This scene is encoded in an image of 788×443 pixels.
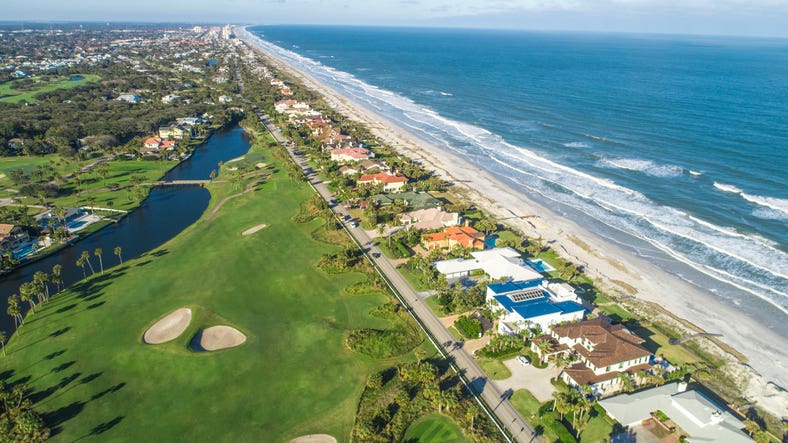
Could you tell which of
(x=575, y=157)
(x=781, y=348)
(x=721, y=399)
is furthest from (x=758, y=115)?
(x=721, y=399)

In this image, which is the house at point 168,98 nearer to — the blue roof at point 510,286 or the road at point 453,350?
the road at point 453,350

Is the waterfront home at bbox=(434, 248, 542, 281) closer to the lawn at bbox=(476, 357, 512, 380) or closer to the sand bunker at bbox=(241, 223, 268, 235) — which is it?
the lawn at bbox=(476, 357, 512, 380)

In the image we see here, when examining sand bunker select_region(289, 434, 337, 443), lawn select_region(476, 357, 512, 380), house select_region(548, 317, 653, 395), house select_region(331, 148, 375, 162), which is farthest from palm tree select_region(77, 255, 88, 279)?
house select_region(548, 317, 653, 395)

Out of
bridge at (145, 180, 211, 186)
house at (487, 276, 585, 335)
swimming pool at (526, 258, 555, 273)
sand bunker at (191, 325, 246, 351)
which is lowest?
sand bunker at (191, 325, 246, 351)

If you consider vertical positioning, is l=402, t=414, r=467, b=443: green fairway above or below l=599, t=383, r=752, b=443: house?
below

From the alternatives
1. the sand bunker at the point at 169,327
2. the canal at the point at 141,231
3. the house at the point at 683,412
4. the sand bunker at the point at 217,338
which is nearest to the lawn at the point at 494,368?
the house at the point at 683,412

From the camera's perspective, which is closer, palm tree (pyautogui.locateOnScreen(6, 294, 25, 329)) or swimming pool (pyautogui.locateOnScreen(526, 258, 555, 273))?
palm tree (pyautogui.locateOnScreen(6, 294, 25, 329))
